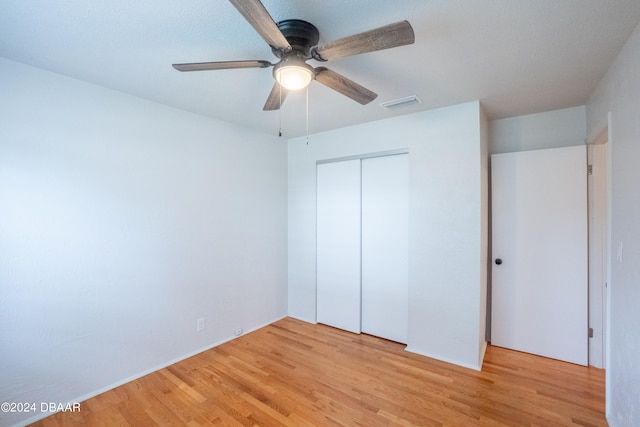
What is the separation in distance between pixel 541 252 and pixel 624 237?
1.19 metres

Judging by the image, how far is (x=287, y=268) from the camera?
3859 mm

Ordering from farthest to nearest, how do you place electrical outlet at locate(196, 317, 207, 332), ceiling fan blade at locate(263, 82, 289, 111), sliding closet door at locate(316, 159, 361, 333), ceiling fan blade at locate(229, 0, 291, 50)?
sliding closet door at locate(316, 159, 361, 333) → electrical outlet at locate(196, 317, 207, 332) → ceiling fan blade at locate(263, 82, 289, 111) → ceiling fan blade at locate(229, 0, 291, 50)

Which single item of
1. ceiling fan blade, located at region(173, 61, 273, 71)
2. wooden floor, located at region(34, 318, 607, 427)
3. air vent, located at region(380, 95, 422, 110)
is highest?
air vent, located at region(380, 95, 422, 110)

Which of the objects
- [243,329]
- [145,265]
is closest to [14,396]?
[145,265]

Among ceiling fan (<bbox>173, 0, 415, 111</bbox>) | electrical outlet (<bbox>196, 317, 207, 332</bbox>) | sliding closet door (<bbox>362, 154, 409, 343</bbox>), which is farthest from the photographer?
sliding closet door (<bbox>362, 154, 409, 343</bbox>)

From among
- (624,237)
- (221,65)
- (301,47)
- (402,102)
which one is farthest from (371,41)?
(624,237)

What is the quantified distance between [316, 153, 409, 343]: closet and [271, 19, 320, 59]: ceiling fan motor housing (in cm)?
184

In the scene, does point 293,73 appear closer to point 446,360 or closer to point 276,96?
point 276,96

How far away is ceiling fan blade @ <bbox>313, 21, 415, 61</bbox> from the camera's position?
113cm

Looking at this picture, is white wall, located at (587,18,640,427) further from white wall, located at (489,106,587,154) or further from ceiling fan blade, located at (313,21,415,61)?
ceiling fan blade, located at (313,21,415,61)

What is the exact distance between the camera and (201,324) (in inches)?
112

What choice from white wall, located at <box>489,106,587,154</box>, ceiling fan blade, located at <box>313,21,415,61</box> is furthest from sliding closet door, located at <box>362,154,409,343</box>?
ceiling fan blade, located at <box>313,21,415,61</box>

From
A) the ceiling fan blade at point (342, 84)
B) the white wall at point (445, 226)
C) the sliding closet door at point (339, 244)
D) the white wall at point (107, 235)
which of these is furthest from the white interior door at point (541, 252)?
the white wall at point (107, 235)

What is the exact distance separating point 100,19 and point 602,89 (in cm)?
329
